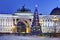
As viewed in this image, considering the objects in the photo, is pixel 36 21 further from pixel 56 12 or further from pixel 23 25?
pixel 56 12

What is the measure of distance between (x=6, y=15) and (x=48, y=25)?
6.93 m

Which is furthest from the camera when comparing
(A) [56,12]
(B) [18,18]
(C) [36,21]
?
(A) [56,12]

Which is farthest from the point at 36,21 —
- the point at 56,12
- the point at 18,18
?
the point at 56,12

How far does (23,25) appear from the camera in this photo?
4647 centimetres

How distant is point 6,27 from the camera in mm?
46656

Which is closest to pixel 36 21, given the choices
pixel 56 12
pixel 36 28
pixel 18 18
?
pixel 36 28

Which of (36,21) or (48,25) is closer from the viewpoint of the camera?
(36,21)

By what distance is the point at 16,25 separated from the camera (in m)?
46.0

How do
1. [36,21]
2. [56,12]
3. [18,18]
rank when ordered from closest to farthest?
[36,21]
[18,18]
[56,12]

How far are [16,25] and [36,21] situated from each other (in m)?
22.2

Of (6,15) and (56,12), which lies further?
(56,12)

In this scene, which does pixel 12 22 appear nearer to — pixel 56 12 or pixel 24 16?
pixel 24 16

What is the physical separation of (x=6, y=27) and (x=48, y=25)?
679 cm

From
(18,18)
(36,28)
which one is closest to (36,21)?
(36,28)
